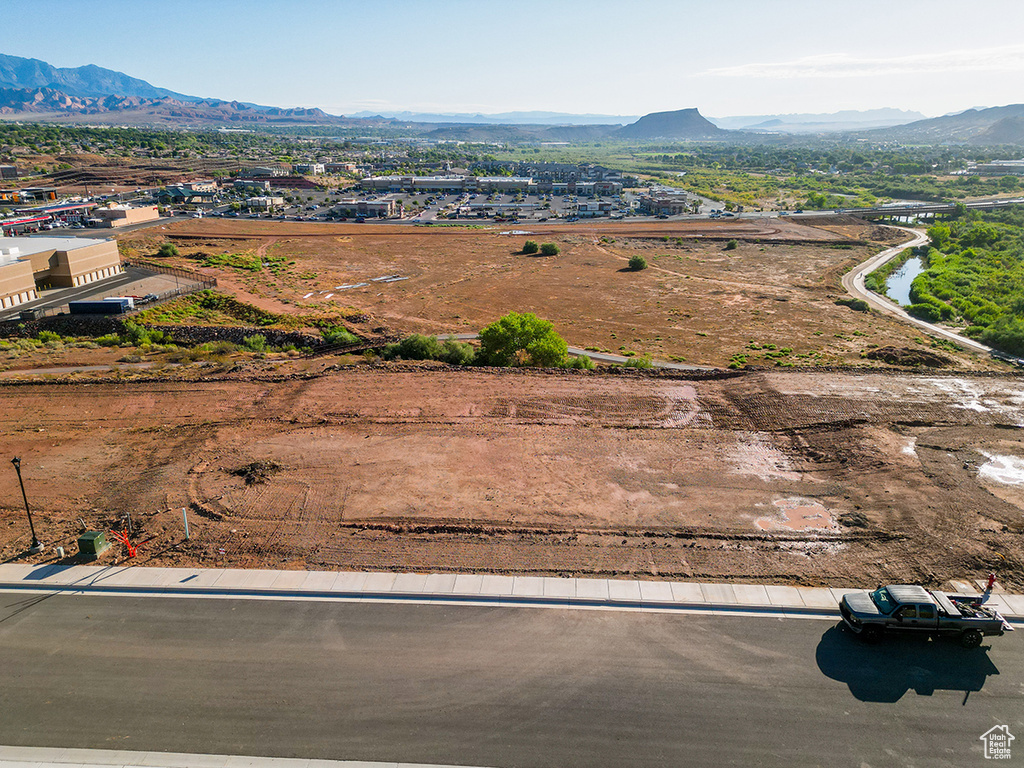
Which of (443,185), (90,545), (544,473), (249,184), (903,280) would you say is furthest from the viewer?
(443,185)

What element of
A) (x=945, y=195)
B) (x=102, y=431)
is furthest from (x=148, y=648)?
(x=945, y=195)

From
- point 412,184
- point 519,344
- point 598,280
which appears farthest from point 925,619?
point 412,184

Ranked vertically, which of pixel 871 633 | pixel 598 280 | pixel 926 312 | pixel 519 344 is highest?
pixel 519 344

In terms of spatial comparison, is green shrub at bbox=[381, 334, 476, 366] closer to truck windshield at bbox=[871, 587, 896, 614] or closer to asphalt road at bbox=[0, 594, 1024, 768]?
asphalt road at bbox=[0, 594, 1024, 768]

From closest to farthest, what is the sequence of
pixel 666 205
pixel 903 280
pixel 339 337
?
pixel 339 337
pixel 903 280
pixel 666 205

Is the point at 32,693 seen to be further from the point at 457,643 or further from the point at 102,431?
the point at 102,431

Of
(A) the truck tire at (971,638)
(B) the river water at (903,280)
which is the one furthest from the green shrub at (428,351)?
(B) the river water at (903,280)

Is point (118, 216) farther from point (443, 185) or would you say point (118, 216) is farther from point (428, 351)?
point (443, 185)
